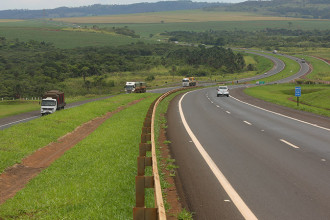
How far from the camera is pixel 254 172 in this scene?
12.2m

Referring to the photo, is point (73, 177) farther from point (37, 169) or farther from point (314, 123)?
point (314, 123)

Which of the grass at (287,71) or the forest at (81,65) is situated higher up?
the grass at (287,71)

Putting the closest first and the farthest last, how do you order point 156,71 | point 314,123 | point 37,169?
point 37,169 < point 314,123 < point 156,71

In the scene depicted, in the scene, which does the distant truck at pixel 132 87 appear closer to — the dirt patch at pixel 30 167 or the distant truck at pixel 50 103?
the distant truck at pixel 50 103

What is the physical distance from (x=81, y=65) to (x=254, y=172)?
125m

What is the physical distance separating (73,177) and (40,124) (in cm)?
1458

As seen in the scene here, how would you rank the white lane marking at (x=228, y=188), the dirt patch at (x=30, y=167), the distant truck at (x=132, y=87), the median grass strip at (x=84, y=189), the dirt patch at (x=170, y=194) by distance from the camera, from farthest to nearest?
the distant truck at (x=132, y=87), the dirt patch at (x=30, y=167), the median grass strip at (x=84, y=189), the dirt patch at (x=170, y=194), the white lane marking at (x=228, y=188)

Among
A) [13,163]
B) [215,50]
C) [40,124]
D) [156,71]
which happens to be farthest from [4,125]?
[215,50]

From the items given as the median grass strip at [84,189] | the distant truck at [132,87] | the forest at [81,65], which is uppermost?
the median grass strip at [84,189]

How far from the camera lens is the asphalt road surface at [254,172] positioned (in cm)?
877

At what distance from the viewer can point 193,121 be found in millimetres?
27078

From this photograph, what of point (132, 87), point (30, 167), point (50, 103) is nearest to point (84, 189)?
point (30, 167)

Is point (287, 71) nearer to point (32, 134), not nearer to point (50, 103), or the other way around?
point (50, 103)

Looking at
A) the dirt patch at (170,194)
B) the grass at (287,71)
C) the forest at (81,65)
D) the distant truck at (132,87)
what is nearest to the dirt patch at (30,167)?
the dirt patch at (170,194)
